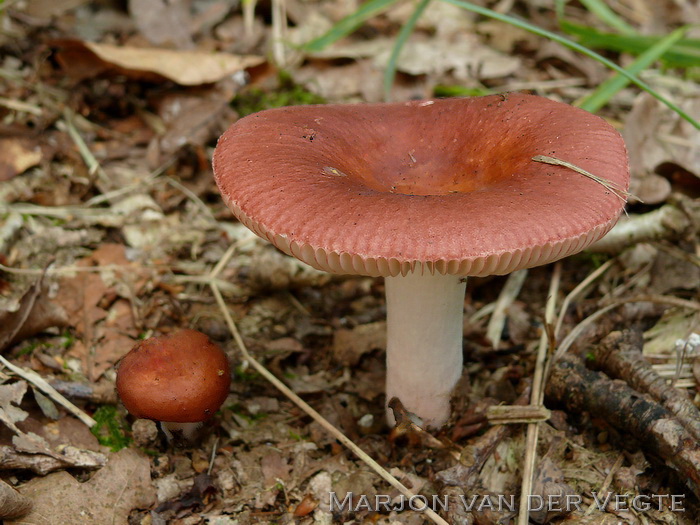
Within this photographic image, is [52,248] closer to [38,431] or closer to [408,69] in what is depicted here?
[38,431]

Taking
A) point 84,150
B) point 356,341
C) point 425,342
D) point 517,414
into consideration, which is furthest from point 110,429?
point 84,150

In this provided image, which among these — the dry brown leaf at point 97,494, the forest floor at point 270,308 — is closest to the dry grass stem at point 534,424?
the forest floor at point 270,308

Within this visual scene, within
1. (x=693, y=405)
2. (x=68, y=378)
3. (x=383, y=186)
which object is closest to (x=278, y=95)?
(x=383, y=186)

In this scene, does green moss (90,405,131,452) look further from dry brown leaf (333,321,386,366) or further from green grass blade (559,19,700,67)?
green grass blade (559,19,700,67)

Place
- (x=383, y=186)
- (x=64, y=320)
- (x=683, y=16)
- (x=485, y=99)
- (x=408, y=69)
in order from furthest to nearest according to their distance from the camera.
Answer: (x=683, y=16) → (x=408, y=69) → (x=64, y=320) → (x=485, y=99) → (x=383, y=186)

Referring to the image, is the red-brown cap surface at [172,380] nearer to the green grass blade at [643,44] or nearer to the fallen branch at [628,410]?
the fallen branch at [628,410]

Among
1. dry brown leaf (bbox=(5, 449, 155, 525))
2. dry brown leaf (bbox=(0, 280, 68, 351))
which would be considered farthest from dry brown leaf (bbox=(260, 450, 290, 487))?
dry brown leaf (bbox=(0, 280, 68, 351))
